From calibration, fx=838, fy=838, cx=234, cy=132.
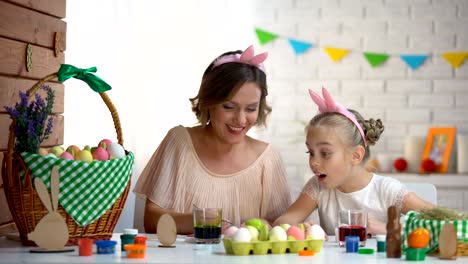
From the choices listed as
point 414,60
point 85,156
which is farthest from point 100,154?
point 414,60

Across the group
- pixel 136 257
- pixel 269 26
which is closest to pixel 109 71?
pixel 269 26

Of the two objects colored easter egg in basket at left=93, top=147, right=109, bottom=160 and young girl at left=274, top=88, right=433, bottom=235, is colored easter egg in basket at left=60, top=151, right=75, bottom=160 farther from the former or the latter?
young girl at left=274, top=88, right=433, bottom=235

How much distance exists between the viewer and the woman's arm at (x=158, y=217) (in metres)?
2.79

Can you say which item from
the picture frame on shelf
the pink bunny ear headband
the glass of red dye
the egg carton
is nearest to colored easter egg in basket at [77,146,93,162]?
the egg carton

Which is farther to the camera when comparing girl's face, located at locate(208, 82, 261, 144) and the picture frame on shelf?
the picture frame on shelf

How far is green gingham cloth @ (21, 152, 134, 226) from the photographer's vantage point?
7.16 feet

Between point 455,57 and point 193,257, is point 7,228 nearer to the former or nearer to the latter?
point 193,257

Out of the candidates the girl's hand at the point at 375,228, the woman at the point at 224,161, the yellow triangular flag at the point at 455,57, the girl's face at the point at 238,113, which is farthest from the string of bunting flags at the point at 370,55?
the girl's hand at the point at 375,228

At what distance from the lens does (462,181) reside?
191 inches

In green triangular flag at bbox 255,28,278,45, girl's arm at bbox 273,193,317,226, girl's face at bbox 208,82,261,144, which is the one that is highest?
green triangular flag at bbox 255,28,278,45

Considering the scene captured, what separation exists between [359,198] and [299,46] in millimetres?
2501

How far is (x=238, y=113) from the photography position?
298 cm

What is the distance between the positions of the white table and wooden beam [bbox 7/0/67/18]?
830 millimetres

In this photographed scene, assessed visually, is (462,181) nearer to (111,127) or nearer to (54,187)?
(111,127)
